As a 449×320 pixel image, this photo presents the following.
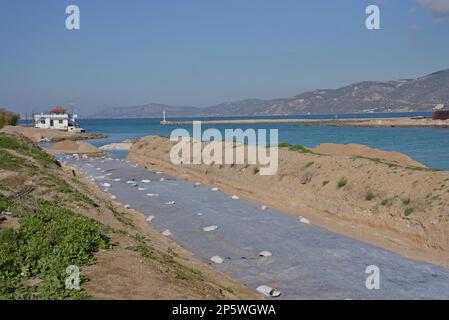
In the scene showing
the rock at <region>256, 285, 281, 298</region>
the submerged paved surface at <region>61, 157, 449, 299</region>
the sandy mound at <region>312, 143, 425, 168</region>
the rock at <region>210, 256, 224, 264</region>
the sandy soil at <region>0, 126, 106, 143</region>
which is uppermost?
the sandy mound at <region>312, 143, 425, 168</region>

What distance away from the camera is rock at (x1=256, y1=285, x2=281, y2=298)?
1156 cm

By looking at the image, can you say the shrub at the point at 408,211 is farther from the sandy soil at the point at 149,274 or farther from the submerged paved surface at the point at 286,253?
the sandy soil at the point at 149,274

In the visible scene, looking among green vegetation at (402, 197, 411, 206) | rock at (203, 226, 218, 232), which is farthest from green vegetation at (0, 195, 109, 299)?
green vegetation at (402, 197, 411, 206)

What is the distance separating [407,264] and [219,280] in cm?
604

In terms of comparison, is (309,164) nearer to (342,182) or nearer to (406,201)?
(342,182)

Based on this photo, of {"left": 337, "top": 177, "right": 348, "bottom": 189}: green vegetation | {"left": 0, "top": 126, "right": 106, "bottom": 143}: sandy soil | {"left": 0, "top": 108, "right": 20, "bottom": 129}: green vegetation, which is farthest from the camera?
{"left": 0, "top": 126, "right": 106, "bottom": 143}: sandy soil

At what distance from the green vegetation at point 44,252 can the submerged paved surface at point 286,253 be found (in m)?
4.36

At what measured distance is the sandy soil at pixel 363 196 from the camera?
1630cm


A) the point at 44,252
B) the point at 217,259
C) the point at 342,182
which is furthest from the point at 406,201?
the point at 44,252

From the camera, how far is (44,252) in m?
10.3

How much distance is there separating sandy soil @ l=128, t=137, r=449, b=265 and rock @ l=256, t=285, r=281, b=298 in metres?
5.94

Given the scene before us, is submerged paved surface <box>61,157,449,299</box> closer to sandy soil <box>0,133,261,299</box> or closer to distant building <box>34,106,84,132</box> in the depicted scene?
sandy soil <box>0,133,261,299</box>
